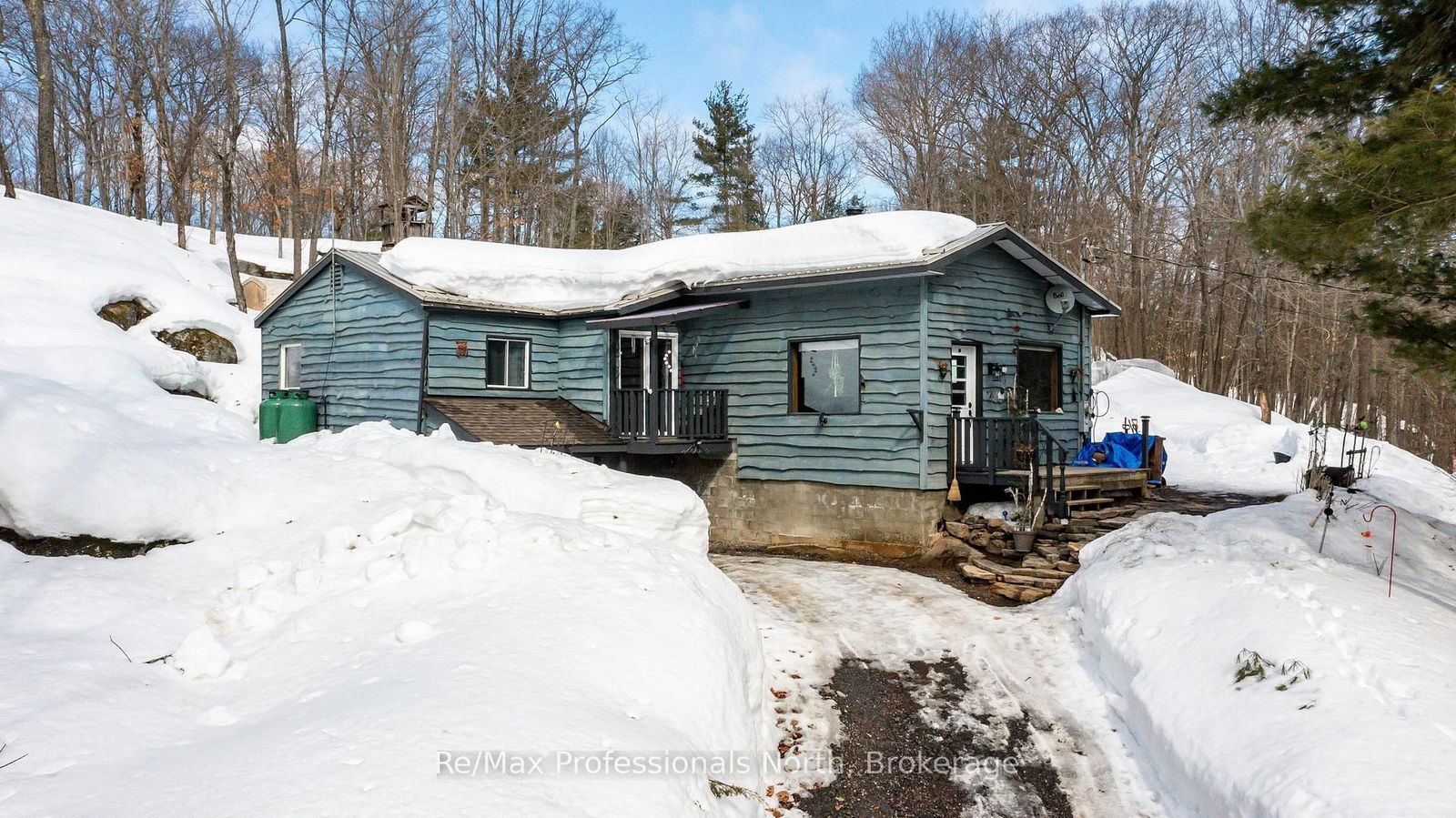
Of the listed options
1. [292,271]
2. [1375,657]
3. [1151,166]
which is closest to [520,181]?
[292,271]

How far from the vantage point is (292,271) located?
1182 inches

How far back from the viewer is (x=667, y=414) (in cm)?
1326

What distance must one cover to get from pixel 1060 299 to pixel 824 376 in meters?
4.52

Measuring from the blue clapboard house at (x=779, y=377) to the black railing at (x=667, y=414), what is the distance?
0.03 meters

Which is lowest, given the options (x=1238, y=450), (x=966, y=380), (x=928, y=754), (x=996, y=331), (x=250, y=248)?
(x=928, y=754)

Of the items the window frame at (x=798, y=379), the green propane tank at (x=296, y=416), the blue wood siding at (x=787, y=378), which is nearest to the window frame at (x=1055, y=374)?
the blue wood siding at (x=787, y=378)

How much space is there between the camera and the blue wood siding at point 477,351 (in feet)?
44.3

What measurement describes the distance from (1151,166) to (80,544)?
31.0 meters

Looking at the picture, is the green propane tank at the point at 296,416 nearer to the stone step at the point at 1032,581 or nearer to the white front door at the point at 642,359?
the white front door at the point at 642,359

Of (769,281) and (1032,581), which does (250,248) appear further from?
(1032,581)

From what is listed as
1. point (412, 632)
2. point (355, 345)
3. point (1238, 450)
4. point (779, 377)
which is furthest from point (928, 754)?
point (1238, 450)

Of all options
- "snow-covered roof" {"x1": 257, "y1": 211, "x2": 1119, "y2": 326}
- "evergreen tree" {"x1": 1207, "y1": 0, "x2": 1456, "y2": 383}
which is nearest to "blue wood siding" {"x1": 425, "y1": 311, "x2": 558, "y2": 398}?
"snow-covered roof" {"x1": 257, "y1": 211, "x2": 1119, "y2": 326}

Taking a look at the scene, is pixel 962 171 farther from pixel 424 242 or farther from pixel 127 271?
pixel 127 271

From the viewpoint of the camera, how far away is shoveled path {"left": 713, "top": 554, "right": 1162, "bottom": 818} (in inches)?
214
